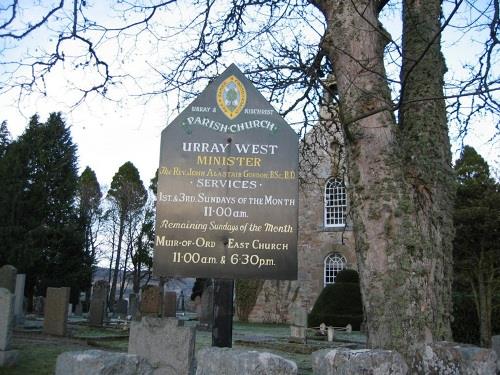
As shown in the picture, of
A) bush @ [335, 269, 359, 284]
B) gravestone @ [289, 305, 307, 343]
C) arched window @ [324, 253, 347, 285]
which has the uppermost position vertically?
arched window @ [324, 253, 347, 285]

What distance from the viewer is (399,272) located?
15.4 ft

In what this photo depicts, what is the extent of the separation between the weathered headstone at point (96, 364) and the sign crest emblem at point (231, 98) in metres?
3.02

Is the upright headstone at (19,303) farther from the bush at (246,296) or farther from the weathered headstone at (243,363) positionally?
the weathered headstone at (243,363)

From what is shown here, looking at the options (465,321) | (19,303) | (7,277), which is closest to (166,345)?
(7,277)

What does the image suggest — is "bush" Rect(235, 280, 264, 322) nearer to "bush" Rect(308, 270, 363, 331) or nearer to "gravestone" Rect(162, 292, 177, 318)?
"bush" Rect(308, 270, 363, 331)

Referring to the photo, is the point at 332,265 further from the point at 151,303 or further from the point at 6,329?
the point at 6,329

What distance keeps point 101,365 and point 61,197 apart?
3424cm

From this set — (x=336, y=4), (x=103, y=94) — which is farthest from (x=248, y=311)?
(x=336, y=4)

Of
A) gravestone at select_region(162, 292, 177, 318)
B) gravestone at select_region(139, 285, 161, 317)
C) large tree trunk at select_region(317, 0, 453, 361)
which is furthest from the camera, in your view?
gravestone at select_region(162, 292, 177, 318)

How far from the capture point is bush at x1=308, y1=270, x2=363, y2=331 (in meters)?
22.7

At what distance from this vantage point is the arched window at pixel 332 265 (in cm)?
2791

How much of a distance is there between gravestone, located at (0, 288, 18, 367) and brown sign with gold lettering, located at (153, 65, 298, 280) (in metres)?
5.44

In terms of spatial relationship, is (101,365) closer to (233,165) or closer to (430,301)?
(233,165)

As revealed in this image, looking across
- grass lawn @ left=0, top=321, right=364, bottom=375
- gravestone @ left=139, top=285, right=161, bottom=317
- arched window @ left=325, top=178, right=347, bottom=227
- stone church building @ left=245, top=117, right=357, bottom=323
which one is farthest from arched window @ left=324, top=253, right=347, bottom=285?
gravestone @ left=139, top=285, right=161, bottom=317
